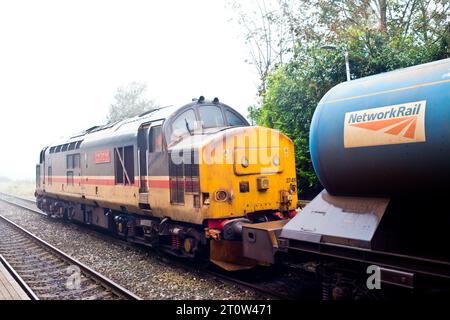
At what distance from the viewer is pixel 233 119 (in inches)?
389

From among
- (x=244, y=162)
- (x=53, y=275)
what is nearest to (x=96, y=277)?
(x=53, y=275)

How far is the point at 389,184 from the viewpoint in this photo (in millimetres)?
4801

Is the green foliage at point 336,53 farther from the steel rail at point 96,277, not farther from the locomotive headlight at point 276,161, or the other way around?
the steel rail at point 96,277

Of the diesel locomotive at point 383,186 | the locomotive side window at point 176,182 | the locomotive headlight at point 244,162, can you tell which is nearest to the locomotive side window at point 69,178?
the locomotive side window at point 176,182

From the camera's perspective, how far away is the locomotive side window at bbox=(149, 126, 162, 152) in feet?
28.9

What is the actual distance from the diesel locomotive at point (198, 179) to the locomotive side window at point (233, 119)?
3 cm

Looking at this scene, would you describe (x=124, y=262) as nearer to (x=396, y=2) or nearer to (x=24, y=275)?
(x=24, y=275)

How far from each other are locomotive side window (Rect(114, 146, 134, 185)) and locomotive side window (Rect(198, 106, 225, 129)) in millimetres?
2117

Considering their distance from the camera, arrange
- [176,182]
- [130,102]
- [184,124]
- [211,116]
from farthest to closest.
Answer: [130,102] → [211,116] → [184,124] → [176,182]

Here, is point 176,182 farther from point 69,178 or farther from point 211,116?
point 69,178

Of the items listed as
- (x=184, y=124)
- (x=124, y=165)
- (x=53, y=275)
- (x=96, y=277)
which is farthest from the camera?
(x=124, y=165)

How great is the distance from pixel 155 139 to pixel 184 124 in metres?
0.74

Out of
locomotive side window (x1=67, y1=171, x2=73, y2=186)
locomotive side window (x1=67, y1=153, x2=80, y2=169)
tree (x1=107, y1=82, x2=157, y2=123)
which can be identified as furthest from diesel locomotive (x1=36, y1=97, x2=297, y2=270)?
tree (x1=107, y1=82, x2=157, y2=123)

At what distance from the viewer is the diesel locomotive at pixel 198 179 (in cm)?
764
